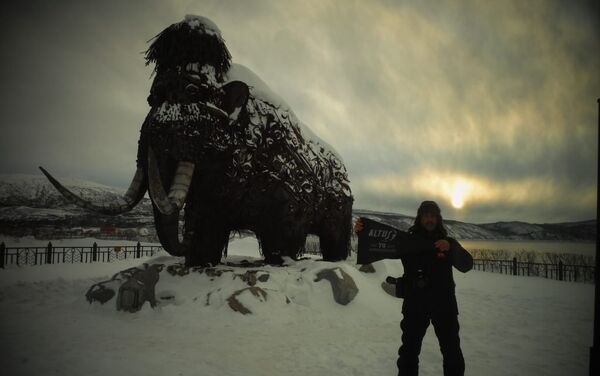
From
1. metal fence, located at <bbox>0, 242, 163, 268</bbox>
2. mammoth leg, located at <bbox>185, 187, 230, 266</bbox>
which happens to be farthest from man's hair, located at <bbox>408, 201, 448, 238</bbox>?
metal fence, located at <bbox>0, 242, 163, 268</bbox>

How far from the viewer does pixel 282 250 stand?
215 inches

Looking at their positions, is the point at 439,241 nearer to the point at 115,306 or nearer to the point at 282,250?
the point at 282,250

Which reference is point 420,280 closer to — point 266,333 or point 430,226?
point 430,226

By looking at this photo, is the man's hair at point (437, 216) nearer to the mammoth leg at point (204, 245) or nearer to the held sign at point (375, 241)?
the held sign at point (375, 241)

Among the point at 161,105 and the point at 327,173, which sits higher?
the point at 161,105

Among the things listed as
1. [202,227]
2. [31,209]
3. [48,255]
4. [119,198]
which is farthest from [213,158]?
[31,209]

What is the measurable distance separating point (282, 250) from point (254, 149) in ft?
5.97

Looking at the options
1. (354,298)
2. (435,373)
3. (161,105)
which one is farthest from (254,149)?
(435,373)

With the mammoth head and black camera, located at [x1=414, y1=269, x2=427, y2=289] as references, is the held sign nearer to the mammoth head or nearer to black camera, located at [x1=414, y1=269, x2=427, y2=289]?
black camera, located at [x1=414, y1=269, x2=427, y2=289]

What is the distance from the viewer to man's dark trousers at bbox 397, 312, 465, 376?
7.55ft

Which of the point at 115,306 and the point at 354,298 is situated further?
the point at 354,298

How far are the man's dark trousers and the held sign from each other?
51cm

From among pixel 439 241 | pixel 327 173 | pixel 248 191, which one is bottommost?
pixel 439 241

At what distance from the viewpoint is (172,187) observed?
175 inches
